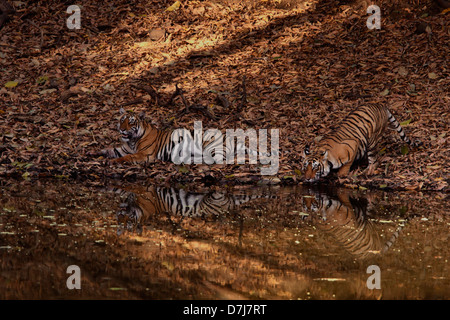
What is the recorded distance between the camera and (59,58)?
44.3 ft

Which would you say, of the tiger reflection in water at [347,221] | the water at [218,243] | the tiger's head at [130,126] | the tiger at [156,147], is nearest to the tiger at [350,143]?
the tiger reflection in water at [347,221]

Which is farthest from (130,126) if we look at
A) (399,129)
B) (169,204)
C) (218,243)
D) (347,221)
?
(218,243)

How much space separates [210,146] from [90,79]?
13.6 ft

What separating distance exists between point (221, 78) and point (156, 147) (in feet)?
10.6

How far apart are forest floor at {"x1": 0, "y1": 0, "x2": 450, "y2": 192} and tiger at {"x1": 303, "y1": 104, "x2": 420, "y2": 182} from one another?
0.77 ft

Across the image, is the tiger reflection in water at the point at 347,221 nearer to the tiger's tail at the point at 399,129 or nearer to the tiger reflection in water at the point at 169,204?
the tiger reflection in water at the point at 169,204

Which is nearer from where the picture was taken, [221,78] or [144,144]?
[144,144]

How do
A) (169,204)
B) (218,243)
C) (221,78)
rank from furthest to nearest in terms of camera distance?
1. (221,78)
2. (169,204)
3. (218,243)

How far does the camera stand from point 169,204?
716cm

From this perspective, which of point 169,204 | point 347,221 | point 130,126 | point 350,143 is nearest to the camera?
point 347,221

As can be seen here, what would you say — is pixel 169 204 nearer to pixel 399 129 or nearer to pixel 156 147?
pixel 156 147

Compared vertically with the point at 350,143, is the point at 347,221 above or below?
below
